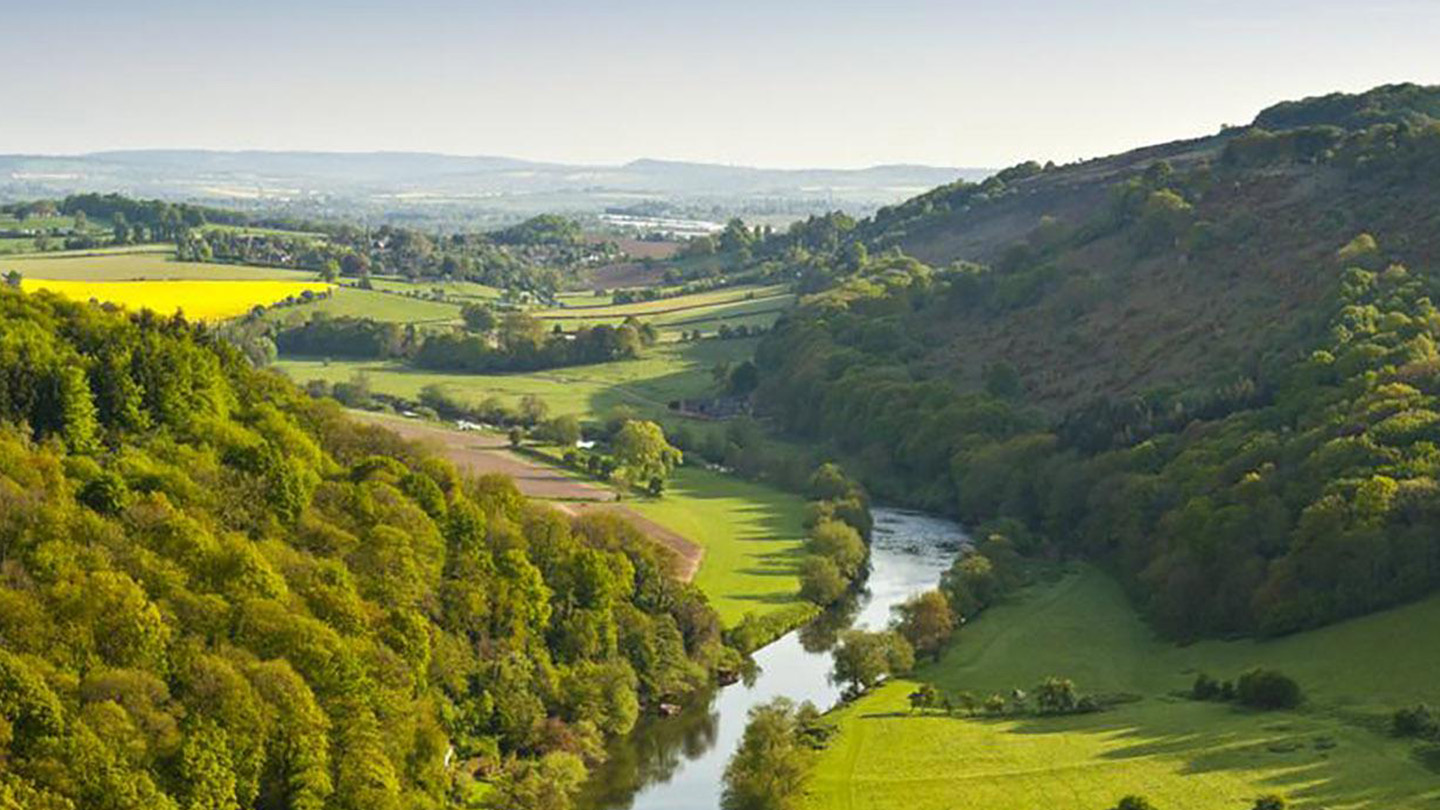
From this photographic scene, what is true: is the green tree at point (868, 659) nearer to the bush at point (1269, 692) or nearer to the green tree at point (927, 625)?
the green tree at point (927, 625)

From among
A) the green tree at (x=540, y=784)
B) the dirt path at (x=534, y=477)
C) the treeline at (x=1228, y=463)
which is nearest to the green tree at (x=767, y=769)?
the green tree at (x=540, y=784)

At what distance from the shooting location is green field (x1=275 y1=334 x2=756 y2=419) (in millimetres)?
155000

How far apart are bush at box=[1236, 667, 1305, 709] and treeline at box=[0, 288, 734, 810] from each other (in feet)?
83.1

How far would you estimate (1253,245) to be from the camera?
139875 millimetres

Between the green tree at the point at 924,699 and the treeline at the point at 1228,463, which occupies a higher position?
the treeline at the point at 1228,463

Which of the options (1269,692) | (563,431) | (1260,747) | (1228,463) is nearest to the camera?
(1260,747)

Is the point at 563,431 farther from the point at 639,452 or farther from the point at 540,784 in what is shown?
the point at 540,784

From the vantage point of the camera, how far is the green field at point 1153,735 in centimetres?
5794

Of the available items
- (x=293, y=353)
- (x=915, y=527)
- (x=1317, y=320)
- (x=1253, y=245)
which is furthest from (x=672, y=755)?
(x=293, y=353)

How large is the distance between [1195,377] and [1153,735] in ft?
196

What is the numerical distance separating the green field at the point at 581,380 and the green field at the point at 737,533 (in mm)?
27273

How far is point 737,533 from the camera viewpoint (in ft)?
350

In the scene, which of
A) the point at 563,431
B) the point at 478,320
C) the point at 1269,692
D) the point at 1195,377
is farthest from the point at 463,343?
the point at 1269,692

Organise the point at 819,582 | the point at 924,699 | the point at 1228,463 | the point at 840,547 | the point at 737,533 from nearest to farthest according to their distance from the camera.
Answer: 1. the point at 924,699
2. the point at 819,582
3. the point at 1228,463
4. the point at 840,547
5. the point at 737,533
